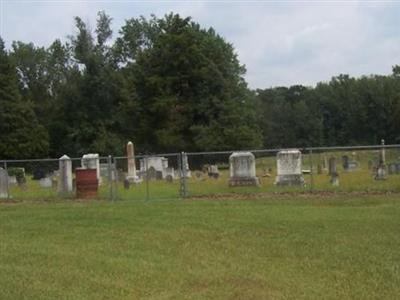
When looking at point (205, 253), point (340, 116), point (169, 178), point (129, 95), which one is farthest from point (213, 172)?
point (340, 116)

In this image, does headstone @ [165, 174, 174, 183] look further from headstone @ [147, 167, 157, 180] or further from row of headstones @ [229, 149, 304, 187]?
row of headstones @ [229, 149, 304, 187]

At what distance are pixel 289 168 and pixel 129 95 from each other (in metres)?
42.8

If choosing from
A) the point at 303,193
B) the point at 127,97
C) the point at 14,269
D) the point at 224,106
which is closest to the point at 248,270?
the point at 14,269

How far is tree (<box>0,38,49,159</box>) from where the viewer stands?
227 ft

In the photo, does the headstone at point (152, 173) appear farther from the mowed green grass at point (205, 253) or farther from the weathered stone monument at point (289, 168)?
the mowed green grass at point (205, 253)

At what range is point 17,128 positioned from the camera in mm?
70188

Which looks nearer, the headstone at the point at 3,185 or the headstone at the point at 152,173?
the headstone at the point at 3,185

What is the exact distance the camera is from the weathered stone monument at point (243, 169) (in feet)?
84.3

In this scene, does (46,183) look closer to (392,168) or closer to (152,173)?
(152,173)

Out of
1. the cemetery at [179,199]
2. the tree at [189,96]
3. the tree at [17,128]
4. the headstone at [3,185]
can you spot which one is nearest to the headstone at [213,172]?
the cemetery at [179,199]

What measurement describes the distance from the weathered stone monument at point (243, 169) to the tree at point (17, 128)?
47221 millimetres

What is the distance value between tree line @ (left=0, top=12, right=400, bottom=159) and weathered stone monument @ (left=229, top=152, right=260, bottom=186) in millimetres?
33523

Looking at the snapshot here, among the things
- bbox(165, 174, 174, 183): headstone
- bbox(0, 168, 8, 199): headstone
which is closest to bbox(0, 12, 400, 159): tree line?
bbox(165, 174, 174, 183): headstone

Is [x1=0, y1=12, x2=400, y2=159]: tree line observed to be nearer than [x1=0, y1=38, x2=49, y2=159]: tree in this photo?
Yes
